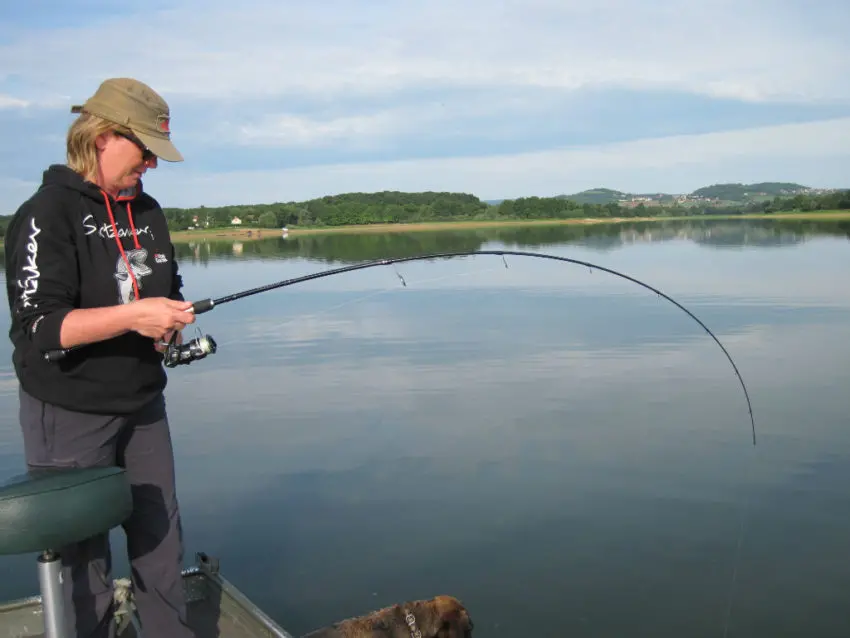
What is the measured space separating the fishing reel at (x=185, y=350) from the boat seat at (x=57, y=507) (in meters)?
0.57

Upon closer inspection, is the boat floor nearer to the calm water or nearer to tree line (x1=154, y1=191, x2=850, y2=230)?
the calm water

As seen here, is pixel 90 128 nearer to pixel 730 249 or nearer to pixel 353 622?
pixel 353 622

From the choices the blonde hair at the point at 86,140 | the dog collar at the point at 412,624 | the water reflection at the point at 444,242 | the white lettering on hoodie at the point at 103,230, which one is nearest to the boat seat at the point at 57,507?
the white lettering on hoodie at the point at 103,230

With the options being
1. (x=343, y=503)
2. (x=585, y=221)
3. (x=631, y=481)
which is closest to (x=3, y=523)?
(x=343, y=503)

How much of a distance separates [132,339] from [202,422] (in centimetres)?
556

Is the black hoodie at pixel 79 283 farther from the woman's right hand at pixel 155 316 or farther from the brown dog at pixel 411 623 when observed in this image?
the brown dog at pixel 411 623

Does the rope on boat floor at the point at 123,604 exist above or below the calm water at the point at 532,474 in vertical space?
above

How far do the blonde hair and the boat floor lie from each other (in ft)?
5.64

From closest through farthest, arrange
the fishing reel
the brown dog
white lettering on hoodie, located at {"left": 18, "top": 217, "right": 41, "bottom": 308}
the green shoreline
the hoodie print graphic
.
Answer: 1. white lettering on hoodie, located at {"left": 18, "top": 217, "right": 41, "bottom": 308}
2. the hoodie print graphic
3. the fishing reel
4. the brown dog
5. the green shoreline

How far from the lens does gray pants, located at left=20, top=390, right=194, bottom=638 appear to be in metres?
2.52

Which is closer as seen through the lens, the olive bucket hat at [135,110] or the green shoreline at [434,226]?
the olive bucket hat at [135,110]

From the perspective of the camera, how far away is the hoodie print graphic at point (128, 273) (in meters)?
2.59

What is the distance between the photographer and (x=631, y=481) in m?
5.89

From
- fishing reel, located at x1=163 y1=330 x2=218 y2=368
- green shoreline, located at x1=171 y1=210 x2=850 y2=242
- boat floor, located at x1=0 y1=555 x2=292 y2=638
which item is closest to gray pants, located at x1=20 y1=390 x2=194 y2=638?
fishing reel, located at x1=163 y1=330 x2=218 y2=368
